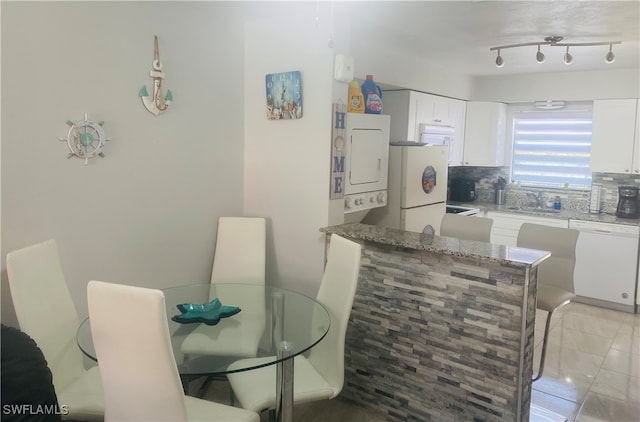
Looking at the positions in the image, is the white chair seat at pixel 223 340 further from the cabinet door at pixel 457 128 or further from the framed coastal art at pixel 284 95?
the cabinet door at pixel 457 128

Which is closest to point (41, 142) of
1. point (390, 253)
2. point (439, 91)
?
point (390, 253)

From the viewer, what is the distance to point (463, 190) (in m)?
5.78

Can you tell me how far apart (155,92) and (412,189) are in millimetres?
1865

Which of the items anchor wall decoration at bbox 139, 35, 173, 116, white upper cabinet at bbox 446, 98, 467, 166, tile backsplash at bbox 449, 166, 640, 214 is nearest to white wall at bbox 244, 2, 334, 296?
anchor wall decoration at bbox 139, 35, 173, 116

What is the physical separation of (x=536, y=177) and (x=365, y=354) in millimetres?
3877

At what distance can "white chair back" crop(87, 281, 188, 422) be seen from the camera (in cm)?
150

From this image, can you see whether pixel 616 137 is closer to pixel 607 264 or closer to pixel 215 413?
pixel 607 264

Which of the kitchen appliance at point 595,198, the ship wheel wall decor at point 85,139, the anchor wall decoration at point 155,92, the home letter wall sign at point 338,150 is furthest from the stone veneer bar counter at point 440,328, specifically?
the kitchen appliance at point 595,198

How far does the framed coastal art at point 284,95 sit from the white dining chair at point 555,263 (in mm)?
1778

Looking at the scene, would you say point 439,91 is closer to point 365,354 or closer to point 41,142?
point 365,354

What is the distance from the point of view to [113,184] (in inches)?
97.7

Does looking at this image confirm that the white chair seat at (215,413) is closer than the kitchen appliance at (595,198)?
Yes

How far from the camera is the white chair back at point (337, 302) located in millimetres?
2266

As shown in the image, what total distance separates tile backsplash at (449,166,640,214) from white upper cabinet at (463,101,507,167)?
0.41 m
